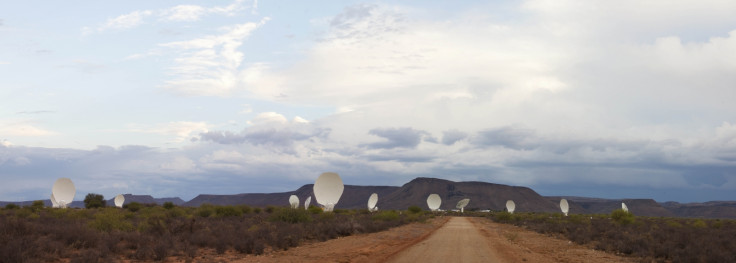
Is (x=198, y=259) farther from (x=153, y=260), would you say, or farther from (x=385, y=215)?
(x=385, y=215)

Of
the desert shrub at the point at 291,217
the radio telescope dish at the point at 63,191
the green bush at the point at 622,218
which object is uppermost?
the radio telescope dish at the point at 63,191

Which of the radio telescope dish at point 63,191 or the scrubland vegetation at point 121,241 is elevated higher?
the radio telescope dish at point 63,191

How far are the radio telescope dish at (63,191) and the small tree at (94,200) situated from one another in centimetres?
3217

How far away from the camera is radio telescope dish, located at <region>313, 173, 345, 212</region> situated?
153ft

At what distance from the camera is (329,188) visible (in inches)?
1841

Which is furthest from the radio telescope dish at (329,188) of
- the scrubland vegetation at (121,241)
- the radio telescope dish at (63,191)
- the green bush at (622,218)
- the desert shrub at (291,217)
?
the radio telescope dish at (63,191)

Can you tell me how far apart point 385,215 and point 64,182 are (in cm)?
3800

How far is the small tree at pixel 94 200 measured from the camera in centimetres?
9042

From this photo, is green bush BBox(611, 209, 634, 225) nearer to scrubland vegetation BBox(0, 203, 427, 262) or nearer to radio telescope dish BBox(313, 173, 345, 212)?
radio telescope dish BBox(313, 173, 345, 212)

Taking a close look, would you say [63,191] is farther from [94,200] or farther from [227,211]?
[94,200]

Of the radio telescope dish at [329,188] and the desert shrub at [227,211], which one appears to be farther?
the radio telescope dish at [329,188]

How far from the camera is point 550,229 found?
38000 mm

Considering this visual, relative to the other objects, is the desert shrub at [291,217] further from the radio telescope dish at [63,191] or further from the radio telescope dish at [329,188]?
the radio telescope dish at [63,191]

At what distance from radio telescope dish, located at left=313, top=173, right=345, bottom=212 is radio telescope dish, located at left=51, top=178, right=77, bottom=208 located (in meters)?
31.8
